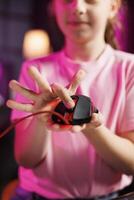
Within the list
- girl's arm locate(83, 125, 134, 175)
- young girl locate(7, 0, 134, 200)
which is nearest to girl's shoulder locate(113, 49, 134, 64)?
young girl locate(7, 0, 134, 200)

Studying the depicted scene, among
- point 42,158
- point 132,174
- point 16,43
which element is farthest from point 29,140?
point 16,43

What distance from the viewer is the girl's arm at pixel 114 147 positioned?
55 centimetres

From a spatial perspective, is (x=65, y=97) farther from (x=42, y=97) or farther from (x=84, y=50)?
(x=84, y=50)

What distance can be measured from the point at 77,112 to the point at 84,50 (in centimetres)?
19

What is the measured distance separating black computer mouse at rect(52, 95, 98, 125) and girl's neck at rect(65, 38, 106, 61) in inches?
6.5

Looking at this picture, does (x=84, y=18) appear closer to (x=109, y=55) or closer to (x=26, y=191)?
(x=109, y=55)

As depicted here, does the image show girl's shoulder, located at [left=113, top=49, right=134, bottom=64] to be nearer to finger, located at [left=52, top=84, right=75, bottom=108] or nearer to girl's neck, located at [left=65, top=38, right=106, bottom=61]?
girl's neck, located at [left=65, top=38, right=106, bottom=61]

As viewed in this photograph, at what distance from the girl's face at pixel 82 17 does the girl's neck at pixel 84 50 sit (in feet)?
0.04

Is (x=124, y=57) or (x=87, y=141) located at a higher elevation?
(x=124, y=57)

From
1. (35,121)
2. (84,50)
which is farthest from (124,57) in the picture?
(35,121)

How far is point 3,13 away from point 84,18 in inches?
48.9

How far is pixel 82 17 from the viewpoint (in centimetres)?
60

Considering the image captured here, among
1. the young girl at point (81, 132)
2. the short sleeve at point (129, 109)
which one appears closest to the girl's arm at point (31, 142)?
the young girl at point (81, 132)

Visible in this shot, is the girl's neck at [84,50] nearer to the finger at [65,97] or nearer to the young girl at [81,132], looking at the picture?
the young girl at [81,132]
